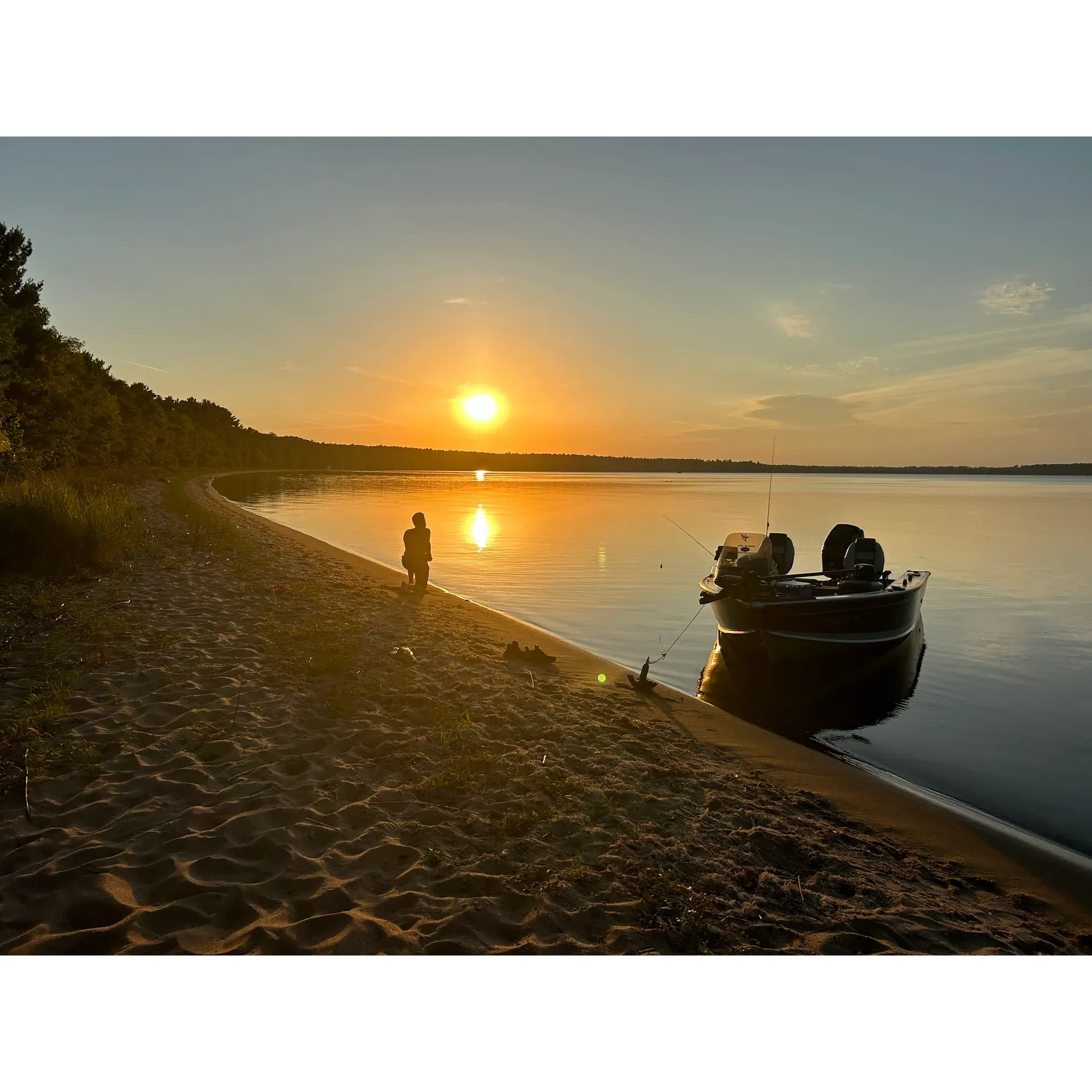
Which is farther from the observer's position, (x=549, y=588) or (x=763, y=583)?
(x=549, y=588)

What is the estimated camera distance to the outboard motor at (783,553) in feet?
47.4

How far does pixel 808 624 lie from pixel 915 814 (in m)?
5.17

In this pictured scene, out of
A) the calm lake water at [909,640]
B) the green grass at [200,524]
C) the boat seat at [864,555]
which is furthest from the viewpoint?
the green grass at [200,524]

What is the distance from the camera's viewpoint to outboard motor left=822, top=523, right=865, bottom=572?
643 inches

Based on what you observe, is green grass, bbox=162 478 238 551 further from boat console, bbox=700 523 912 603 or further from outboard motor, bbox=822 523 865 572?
outboard motor, bbox=822 523 865 572

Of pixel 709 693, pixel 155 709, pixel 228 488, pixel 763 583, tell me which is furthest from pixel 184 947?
pixel 228 488

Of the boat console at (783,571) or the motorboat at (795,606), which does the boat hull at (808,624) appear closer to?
the motorboat at (795,606)

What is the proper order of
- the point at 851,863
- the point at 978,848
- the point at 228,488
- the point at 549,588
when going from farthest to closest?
the point at 228,488 < the point at 549,588 < the point at 978,848 < the point at 851,863

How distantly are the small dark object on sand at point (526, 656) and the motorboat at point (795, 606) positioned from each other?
155 inches

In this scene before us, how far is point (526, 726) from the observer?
24.7 ft

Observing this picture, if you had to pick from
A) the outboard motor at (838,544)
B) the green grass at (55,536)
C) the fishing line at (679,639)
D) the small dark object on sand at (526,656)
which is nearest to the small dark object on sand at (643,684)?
the small dark object on sand at (526,656)

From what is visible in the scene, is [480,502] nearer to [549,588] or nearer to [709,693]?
[549,588]

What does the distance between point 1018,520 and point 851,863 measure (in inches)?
2552

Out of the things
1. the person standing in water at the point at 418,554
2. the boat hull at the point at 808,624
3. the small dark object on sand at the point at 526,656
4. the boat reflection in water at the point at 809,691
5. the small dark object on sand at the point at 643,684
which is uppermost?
the person standing in water at the point at 418,554
